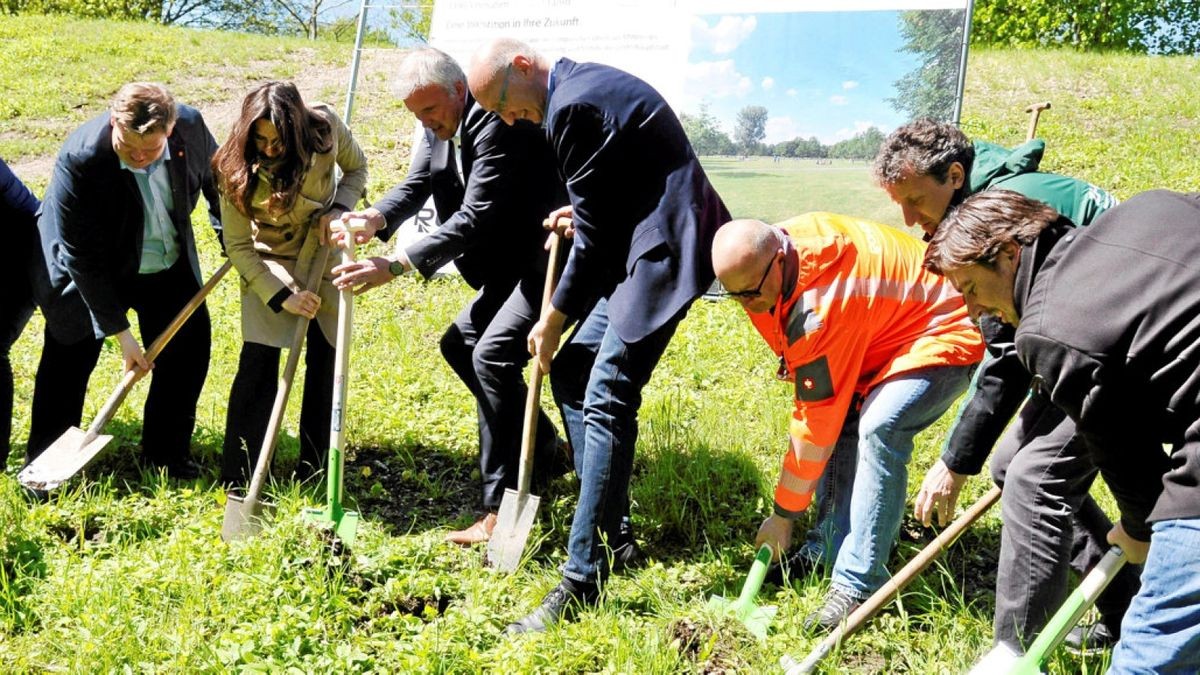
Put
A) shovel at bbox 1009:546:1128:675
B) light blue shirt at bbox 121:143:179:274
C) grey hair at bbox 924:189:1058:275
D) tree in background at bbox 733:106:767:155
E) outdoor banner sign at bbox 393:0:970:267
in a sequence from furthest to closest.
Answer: tree in background at bbox 733:106:767:155, outdoor banner sign at bbox 393:0:970:267, light blue shirt at bbox 121:143:179:274, shovel at bbox 1009:546:1128:675, grey hair at bbox 924:189:1058:275

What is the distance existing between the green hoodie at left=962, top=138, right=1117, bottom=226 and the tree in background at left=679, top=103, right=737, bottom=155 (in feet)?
12.2

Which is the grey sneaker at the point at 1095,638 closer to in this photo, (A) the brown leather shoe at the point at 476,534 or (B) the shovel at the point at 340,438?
(A) the brown leather shoe at the point at 476,534

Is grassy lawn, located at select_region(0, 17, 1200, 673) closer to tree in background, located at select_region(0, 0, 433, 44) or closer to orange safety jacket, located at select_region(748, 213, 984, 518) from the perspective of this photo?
orange safety jacket, located at select_region(748, 213, 984, 518)

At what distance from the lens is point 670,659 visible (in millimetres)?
3098

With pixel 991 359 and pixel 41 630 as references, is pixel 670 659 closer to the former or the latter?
pixel 991 359

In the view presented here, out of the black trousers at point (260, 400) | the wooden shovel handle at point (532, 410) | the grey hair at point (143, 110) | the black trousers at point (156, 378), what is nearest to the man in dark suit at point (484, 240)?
the wooden shovel handle at point (532, 410)

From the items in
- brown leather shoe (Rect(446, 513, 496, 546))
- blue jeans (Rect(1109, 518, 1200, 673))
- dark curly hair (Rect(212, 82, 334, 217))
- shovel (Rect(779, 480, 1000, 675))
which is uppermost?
dark curly hair (Rect(212, 82, 334, 217))

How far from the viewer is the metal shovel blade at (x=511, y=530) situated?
377 cm

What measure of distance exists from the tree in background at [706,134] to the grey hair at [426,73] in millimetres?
3476

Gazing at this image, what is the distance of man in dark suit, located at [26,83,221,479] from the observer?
13.6 feet

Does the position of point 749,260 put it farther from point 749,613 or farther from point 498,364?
point 498,364

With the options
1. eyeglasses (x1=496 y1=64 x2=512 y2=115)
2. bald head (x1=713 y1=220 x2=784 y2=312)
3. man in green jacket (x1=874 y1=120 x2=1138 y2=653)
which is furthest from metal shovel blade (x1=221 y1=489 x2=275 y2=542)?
man in green jacket (x1=874 y1=120 x2=1138 y2=653)

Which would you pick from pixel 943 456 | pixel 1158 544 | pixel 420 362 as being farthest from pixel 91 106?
pixel 1158 544

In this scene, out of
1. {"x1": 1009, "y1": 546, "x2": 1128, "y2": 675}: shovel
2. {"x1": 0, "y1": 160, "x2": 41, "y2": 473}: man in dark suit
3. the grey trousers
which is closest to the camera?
{"x1": 1009, "y1": 546, "x2": 1128, "y2": 675}: shovel
